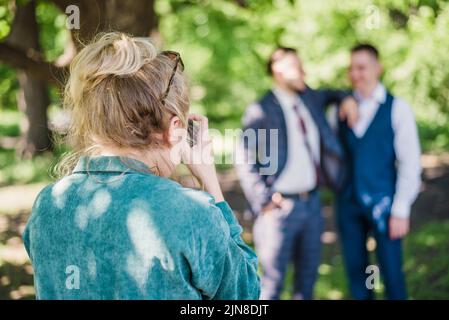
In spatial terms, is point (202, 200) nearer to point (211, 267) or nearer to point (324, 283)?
point (211, 267)

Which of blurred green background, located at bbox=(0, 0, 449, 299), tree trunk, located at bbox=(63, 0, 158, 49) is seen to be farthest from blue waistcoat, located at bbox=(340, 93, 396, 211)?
tree trunk, located at bbox=(63, 0, 158, 49)

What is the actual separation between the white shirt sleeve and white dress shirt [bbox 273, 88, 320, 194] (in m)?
0.63

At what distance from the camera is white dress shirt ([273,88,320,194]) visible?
15.2 feet

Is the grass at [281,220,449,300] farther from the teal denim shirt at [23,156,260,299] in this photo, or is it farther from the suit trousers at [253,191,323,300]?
the teal denim shirt at [23,156,260,299]

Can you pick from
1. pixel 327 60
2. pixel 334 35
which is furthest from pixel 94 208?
pixel 334 35

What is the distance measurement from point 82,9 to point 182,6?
6.71m

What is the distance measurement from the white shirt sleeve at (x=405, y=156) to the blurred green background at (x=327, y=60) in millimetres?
730

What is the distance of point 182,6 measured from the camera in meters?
11.3

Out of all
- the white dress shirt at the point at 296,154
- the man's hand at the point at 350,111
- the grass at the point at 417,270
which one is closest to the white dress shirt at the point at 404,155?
the man's hand at the point at 350,111

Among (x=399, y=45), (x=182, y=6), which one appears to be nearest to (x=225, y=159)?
(x=182, y=6)

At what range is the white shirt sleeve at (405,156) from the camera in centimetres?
454

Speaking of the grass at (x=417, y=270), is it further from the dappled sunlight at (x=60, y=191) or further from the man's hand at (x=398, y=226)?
the dappled sunlight at (x=60, y=191)

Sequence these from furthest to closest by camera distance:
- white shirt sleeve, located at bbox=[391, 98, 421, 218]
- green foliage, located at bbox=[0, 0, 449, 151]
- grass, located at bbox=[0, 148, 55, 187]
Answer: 1. grass, located at bbox=[0, 148, 55, 187]
2. green foliage, located at bbox=[0, 0, 449, 151]
3. white shirt sleeve, located at bbox=[391, 98, 421, 218]

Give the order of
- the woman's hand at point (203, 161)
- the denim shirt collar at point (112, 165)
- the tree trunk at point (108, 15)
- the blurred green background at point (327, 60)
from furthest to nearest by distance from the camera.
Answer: the blurred green background at point (327, 60)
the tree trunk at point (108, 15)
the woman's hand at point (203, 161)
the denim shirt collar at point (112, 165)
